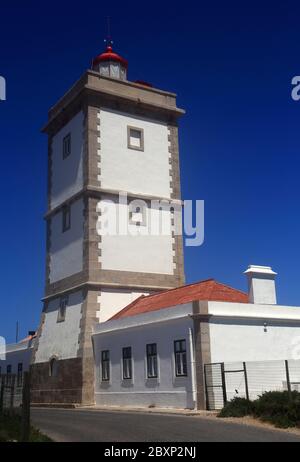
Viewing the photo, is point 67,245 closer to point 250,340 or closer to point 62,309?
point 62,309

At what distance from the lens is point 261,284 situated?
23.1 metres

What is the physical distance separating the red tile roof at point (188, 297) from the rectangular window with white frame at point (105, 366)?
1.71m

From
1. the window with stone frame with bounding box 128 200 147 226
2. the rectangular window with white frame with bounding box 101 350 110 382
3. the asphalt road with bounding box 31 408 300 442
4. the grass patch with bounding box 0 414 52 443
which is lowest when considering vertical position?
the asphalt road with bounding box 31 408 300 442

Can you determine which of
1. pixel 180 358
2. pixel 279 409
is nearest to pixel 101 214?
pixel 180 358

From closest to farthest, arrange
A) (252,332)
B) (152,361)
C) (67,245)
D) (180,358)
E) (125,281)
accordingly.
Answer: (180,358), (252,332), (152,361), (125,281), (67,245)

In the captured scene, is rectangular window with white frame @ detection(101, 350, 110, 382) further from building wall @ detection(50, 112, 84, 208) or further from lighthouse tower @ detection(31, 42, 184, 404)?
building wall @ detection(50, 112, 84, 208)

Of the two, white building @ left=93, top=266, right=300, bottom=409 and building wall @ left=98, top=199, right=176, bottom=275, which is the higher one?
building wall @ left=98, top=199, right=176, bottom=275

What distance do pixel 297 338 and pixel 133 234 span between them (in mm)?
9826

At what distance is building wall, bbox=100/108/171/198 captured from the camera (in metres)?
29.0

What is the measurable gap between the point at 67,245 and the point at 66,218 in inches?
58.4

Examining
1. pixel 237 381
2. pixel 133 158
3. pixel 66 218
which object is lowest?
pixel 237 381

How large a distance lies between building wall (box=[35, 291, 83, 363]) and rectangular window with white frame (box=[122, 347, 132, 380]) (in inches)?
137

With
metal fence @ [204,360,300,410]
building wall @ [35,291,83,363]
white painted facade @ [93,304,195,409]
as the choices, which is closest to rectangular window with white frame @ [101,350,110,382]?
white painted facade @ [93,304,195,409]

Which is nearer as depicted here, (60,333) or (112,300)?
(112,300)
